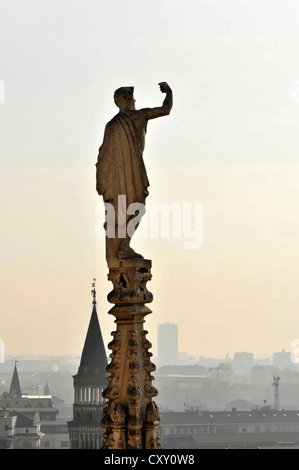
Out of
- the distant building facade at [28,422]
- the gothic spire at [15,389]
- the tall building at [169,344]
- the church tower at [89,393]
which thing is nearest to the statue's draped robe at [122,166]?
the tall building at [169,344]

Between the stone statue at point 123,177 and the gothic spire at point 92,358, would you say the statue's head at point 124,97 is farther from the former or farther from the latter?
the gothic spire at point 92,358

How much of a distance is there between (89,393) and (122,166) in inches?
3619

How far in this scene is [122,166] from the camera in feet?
20.1

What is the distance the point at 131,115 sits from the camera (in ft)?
20.4

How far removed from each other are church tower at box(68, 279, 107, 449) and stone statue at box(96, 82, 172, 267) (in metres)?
81.7

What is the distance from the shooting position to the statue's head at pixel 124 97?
20.6 feet

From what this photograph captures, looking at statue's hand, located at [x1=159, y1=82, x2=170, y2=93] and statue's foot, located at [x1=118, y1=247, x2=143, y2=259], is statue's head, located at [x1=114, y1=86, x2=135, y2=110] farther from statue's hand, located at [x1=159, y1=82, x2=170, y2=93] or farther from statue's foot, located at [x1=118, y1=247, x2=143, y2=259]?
statue's foot, located at [x1=118, y1=247, x2=143, y2=259]

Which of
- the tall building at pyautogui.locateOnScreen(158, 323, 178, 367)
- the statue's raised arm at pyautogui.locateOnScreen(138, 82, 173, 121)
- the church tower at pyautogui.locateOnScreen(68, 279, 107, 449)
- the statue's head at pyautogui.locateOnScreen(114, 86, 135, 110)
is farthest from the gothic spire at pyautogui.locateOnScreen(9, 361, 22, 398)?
the statue's raised arm at pyautogui.locateOnScreen(138, 82, 173, 121)

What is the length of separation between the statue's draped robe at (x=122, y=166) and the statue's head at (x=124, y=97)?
0.50 feet

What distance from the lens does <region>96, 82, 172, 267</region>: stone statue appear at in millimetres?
6102

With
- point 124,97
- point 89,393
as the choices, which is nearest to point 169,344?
point 124,97

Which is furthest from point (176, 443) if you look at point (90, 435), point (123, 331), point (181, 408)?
point (123, 331)
